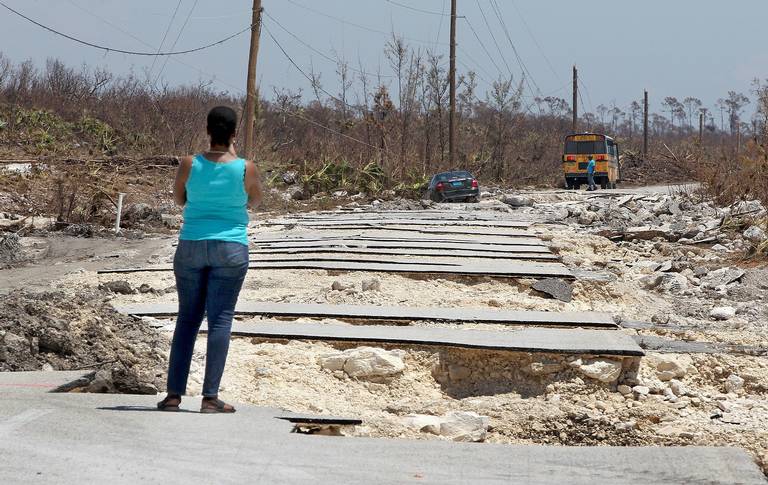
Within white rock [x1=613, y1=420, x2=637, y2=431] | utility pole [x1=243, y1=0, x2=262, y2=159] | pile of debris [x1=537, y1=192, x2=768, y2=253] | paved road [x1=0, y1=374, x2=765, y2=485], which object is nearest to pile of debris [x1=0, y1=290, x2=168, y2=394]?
paved road [x1=0, y1=374, x2=765, y2=485]

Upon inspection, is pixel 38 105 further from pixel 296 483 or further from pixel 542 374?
pixel 296 483

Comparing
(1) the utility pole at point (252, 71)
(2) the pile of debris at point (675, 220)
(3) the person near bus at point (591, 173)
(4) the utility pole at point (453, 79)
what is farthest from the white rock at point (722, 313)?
(4) the utility pole at point (453, 79)

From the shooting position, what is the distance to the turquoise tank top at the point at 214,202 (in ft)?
16.0

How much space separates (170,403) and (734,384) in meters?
3.83

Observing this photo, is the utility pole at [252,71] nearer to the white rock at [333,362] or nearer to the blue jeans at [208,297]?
the white rock at [333,362]

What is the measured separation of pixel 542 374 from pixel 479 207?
20.2 m

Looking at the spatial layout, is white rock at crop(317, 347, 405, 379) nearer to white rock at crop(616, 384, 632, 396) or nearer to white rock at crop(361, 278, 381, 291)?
white rock at crop(616, 384, 632, 396)

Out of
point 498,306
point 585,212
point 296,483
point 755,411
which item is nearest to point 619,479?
point 296,483

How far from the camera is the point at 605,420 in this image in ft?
18.7

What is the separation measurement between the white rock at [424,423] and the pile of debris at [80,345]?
4.67ft

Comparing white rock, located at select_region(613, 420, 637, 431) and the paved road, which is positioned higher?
the paved road

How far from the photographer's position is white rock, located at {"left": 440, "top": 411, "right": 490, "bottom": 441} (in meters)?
5.16

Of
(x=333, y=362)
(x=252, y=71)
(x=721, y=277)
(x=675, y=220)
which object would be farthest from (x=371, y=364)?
(x=252, y=71)

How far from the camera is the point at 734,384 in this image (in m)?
6.51
